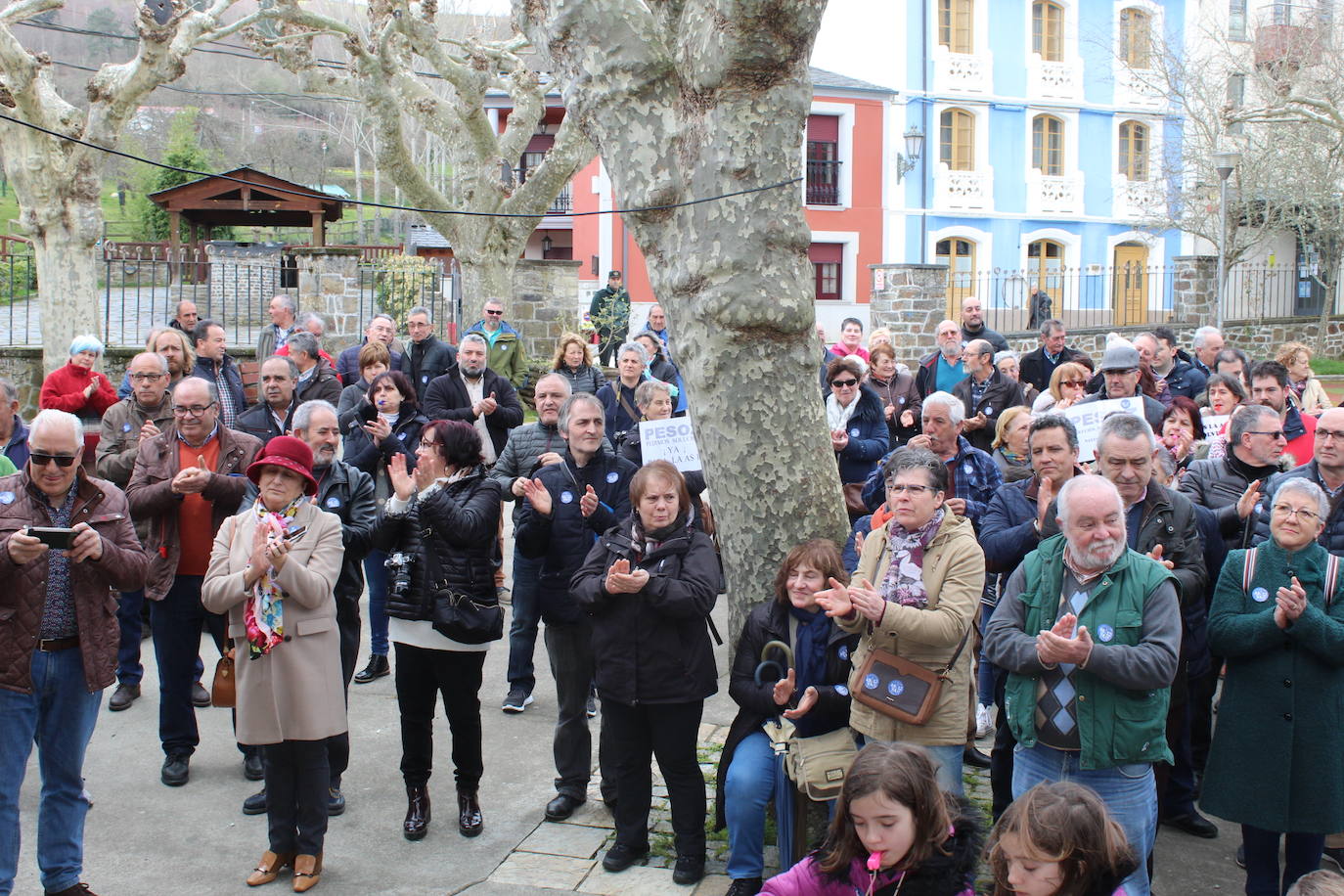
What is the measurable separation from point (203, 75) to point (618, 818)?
53550 mm

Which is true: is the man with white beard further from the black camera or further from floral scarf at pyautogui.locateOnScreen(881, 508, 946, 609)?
the black camera

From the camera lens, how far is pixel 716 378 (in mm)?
5137

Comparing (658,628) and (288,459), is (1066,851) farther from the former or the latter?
(288,459)

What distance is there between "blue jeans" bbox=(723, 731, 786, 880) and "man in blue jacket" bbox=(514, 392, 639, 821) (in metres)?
0.82

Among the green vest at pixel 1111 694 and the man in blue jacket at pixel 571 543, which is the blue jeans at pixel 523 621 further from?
the green vest at pixel 1111 694

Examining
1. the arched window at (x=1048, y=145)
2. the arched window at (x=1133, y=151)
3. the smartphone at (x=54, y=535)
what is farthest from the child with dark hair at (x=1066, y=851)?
the arched window at (x=1133, y=151)

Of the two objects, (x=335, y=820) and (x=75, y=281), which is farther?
(x=75, y=281)

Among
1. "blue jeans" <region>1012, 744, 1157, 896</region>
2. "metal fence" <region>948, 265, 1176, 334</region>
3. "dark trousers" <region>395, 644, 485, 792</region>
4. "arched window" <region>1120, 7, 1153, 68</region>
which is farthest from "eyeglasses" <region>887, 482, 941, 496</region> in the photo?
"arched window" <region>1120, 7, 1153, 68</region>

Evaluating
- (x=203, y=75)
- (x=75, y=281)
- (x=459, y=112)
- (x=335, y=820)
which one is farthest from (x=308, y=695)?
(x=203, y=75)

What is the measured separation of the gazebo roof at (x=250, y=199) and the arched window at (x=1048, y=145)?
20144mm

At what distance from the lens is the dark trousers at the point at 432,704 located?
5.28 metres

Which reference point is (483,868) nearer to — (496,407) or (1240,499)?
(1240,499)

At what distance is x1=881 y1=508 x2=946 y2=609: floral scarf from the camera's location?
14.7ft

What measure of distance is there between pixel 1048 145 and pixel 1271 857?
31553 mm
